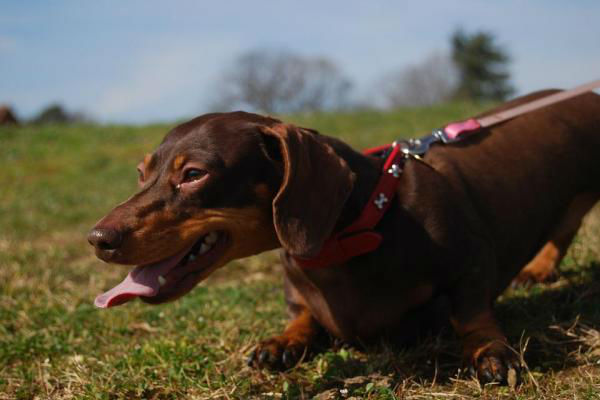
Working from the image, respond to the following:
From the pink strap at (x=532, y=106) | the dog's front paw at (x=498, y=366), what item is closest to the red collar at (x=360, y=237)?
the dog's front paw at (x=498, y=366)

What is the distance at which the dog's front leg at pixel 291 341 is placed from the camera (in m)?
2.98

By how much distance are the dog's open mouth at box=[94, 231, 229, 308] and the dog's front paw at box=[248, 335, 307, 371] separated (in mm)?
541

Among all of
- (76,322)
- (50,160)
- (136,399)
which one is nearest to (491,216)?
(136,399)

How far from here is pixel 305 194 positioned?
2596 millimetres

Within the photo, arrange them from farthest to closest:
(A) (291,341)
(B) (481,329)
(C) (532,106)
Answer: (C) (532,106) → (A) (291,341) → (B) (481,329)

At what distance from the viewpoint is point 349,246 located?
109 inches

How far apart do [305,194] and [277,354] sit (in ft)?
2.61

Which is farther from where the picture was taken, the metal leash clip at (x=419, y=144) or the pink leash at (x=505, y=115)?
the pink leash at (x=505, y=115)

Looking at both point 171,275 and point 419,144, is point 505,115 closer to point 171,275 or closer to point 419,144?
point 419,144

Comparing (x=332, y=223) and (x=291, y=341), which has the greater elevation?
(x=332, y=223)

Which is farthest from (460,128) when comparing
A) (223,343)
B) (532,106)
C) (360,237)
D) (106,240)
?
(106,240)

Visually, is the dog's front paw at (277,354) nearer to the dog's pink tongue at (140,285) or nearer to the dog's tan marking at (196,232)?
the dog's tan marking at (196,232)

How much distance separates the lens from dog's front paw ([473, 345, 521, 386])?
261 centimetres

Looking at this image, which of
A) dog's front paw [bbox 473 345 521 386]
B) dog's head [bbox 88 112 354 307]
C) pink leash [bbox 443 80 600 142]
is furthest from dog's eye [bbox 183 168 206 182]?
pink leash [bbox 443 80 600 142]
